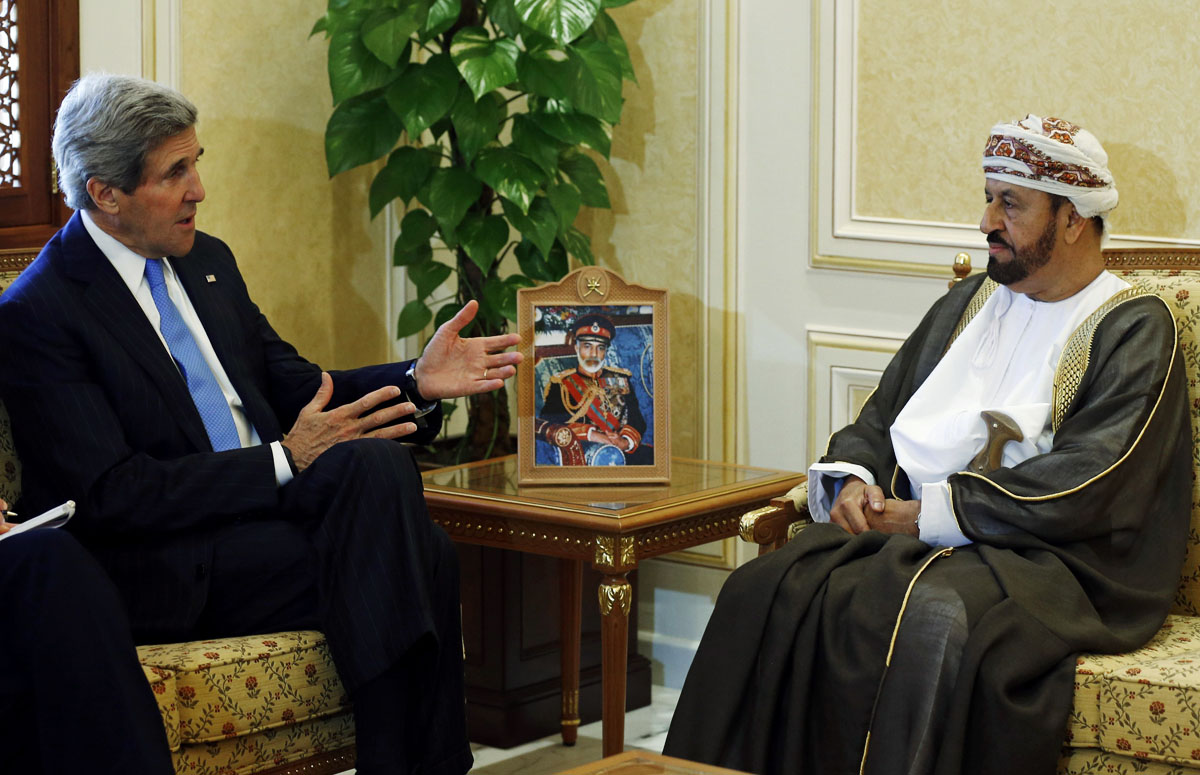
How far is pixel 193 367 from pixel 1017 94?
6.28 ft

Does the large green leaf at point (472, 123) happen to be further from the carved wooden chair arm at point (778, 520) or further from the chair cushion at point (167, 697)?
the chair cushion at point (167, 697)

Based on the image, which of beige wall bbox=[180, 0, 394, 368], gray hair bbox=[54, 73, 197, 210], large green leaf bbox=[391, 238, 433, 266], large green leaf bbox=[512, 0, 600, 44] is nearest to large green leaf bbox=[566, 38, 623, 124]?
large green leaf bbox=[512, 0, 600, 44]

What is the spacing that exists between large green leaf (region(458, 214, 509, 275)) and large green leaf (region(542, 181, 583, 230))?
13cm

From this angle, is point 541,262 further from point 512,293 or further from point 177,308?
point 177,308

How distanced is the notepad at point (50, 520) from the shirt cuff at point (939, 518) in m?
1.50

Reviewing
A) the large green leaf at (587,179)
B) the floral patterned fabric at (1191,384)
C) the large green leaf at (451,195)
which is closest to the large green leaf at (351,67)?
the large green leaf at (451,195)

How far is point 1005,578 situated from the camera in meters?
2.51

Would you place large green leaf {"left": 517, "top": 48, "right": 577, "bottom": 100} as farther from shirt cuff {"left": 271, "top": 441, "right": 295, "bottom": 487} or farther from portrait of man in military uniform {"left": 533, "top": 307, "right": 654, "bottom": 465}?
shirt cuff {"left": 271, "top": 441, "right": 295, "bottom": 487}

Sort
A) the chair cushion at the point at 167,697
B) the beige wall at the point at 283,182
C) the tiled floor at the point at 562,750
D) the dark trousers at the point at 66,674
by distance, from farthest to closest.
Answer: the beige wall at the point at 283,182, the tiled floor at the point at 562,750, the chair cushion at the point at 167,697, the dark trousers at the point at 66,674

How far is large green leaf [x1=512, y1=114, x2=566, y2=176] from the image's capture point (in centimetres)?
354

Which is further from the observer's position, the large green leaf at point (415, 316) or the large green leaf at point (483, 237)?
the large green leaf at point (415, 316)

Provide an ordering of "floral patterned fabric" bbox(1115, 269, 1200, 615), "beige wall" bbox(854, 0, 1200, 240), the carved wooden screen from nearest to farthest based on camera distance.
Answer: "floral patterned fabric" bbox(1115, 269, 1200, 615)
"beige wall" bbox(854, 0, 1200, 240)
the carved wooden screen

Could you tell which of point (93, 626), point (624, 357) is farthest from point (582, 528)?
point (93, 626)

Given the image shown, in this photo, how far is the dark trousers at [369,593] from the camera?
8.47ft
